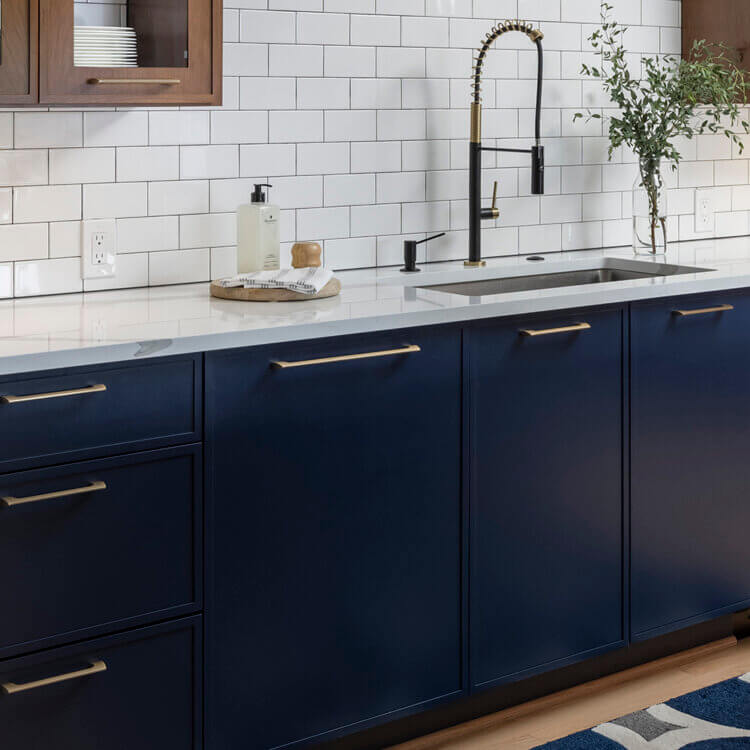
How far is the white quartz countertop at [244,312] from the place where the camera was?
2109mm

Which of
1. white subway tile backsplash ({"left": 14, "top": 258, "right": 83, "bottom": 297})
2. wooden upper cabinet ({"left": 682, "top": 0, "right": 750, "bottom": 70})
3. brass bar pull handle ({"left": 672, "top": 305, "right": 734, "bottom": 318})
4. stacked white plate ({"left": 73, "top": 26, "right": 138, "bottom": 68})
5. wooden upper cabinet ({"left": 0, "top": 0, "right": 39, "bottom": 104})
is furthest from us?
wooden upper cabinet ({"left": 682, "top": 0, "right": 750, "bottom": 70})

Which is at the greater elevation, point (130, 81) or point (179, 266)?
point (130, 81)

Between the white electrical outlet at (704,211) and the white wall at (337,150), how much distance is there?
126 mm

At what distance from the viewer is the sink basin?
318cm

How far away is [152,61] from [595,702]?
5.96 ft

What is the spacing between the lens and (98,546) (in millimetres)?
2119

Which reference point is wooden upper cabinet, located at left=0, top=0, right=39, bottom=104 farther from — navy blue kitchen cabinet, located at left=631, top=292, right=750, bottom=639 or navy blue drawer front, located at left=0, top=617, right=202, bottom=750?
navy blue kitchen cabinet, located at left=631, top=292, right=750, bottom=639

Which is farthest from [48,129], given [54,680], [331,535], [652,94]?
[652,94]

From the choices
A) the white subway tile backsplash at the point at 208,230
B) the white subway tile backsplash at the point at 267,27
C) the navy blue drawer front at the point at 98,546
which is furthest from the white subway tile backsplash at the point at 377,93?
the navy blue drawer front at the point at 98,546

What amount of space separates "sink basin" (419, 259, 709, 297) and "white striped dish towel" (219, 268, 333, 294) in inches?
22.1

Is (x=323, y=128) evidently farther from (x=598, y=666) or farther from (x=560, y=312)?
(x=598, y=666)

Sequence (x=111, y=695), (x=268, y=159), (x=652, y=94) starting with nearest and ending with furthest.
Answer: (x=111, y=695)
(x=268, y=159)
(x=652, y=94)

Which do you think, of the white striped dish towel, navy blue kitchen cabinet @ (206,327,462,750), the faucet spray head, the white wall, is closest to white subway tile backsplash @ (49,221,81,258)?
the white wall

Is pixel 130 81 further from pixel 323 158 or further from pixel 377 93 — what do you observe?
pixel 377 93
